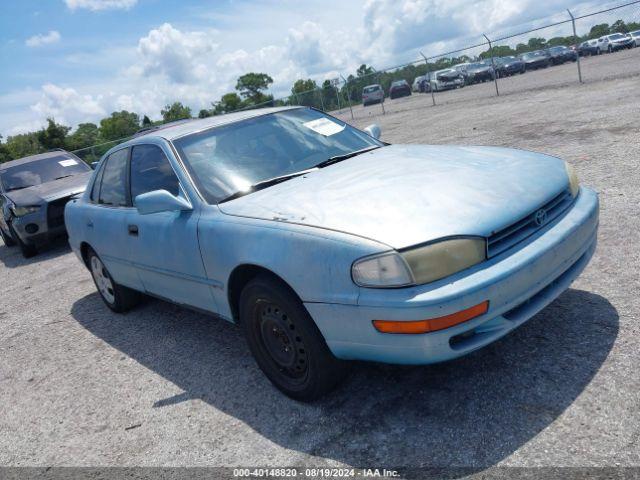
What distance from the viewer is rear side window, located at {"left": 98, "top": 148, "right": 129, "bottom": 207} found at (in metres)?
4.54

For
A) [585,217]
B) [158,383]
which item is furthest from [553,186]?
[158,383]

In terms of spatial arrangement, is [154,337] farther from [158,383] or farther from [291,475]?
→ [291,475]

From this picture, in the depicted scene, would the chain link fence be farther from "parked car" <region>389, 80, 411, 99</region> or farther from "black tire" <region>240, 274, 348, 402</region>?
"black tire" <region>240, 274, 348, 402</region>

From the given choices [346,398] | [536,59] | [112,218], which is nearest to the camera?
[346,398]

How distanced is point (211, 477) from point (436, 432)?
107 cm

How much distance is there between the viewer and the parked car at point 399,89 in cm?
3678

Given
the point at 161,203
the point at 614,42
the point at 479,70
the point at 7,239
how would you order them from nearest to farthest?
the point at 161,203
the point at 7,239
the point at 614,42
the point at 479,70

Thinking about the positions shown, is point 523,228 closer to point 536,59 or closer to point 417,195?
point 417,195

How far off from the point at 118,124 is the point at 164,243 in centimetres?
8892

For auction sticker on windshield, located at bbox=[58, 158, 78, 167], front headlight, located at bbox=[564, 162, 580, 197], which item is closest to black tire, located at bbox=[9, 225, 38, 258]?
auction sticker on windshield, located at bbox=[58, 158, 78, 167]

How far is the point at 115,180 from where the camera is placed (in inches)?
186

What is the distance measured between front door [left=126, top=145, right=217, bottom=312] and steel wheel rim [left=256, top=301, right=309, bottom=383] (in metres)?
0.51

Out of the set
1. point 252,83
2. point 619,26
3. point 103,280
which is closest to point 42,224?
point 103,280

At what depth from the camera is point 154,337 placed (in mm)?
4570
